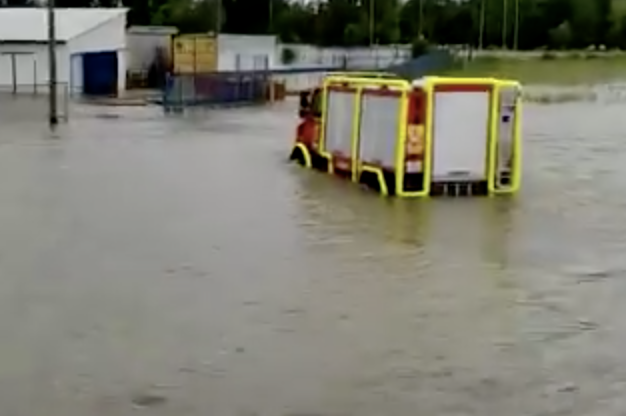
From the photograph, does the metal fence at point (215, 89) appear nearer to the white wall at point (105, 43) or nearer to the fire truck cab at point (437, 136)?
the white wall at point (105, 43)

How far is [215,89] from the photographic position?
173ft

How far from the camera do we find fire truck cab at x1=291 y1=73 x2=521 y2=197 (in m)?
22.3

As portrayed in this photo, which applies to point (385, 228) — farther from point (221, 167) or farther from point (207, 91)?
point (207, 91)

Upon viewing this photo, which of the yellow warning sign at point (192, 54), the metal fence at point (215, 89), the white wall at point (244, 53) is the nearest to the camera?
the metal fence at point (215, 89)

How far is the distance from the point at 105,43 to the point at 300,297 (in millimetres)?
49893

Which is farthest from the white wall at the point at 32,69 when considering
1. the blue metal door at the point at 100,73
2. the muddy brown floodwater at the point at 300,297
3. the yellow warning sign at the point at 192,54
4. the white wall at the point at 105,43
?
the muddy brown floodwater at the point at 300,297

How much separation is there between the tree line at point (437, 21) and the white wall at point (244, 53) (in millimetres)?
32325

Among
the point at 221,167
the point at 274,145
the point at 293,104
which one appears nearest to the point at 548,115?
the point at 293,104

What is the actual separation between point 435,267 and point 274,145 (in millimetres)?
17479

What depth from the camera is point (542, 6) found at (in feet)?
410

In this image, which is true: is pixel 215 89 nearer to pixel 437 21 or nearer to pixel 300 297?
pixel 300 297

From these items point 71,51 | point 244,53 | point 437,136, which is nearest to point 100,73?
point 71,51

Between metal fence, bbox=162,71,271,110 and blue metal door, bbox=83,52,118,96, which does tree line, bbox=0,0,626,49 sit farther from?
metal fence, bbox=162,71,271,110

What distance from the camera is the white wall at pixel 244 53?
7082 centimetres
